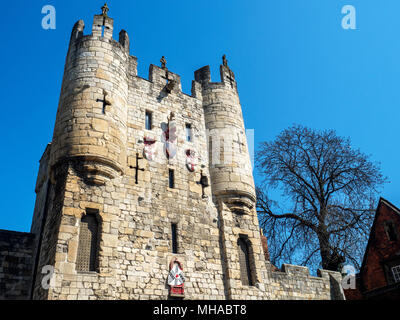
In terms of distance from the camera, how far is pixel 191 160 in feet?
47.3

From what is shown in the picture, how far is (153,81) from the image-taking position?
1527 cm

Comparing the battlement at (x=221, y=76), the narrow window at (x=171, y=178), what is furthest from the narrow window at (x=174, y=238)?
the battlement at (x=221, y=76)

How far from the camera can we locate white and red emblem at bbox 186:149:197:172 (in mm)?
14211

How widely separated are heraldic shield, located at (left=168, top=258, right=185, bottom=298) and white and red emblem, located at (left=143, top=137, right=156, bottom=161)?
12.5 ft

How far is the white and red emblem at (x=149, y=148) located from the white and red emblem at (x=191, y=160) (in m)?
1.49

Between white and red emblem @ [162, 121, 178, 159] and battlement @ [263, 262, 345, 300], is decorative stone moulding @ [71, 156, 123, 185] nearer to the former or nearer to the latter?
white and red emblem @ [162, 121, 178, 159]

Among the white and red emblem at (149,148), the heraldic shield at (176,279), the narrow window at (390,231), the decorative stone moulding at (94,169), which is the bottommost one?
the heraldic shield at (176,279)

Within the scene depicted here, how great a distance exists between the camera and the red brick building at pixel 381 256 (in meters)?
15.4

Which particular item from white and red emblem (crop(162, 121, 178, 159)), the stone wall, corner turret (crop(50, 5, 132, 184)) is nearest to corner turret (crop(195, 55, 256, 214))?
white and red emblem (crop(162, 121, 178, 159))

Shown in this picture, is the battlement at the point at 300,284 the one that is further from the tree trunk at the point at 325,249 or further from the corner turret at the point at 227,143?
the corner turret at the point at 227,143

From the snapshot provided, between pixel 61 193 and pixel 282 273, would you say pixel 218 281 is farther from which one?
pixel 61 193
